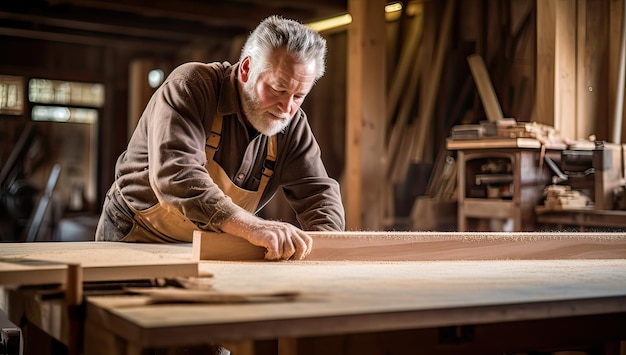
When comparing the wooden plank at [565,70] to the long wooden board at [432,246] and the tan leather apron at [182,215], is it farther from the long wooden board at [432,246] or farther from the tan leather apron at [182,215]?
the tan leather apron at [182,215]

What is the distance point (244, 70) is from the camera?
125 inches

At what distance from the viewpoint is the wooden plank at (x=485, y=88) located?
6000mm

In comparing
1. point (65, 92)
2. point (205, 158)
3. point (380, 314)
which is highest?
point (65, 92)

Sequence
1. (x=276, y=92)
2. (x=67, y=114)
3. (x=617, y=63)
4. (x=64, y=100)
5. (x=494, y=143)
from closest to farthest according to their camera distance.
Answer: (x=276, y=92)
(x=494, y=143)
(x=617, y=63)
(x=64, y=100)
(x=67, y=114)

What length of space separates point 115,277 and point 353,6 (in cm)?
461

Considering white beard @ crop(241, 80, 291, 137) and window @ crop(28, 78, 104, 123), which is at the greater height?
window @ crop(28, 78, 104, 123)

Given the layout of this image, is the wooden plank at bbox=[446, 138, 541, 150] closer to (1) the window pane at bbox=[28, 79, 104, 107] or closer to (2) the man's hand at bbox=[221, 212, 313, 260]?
(2) the man's hand at bbox=[221, 212, 313, 260]

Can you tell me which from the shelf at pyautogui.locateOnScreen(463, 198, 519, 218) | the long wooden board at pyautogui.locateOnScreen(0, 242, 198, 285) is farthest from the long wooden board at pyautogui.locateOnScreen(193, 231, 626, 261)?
the shelf at pyautogui.locateOnScreen(463, 198, 519, 218)

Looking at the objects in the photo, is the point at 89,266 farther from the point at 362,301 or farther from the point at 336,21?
the point at 336,21

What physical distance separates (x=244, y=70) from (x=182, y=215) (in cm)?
65

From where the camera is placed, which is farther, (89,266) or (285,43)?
(285,43)

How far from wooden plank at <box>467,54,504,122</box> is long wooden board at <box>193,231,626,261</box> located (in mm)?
3119

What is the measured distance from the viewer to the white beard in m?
3.10

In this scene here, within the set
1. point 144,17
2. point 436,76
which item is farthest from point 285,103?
point 144,17
